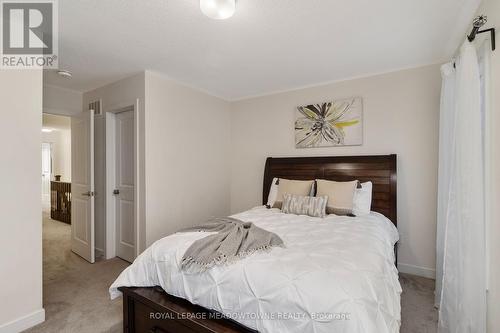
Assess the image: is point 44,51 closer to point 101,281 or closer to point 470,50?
point 101,281

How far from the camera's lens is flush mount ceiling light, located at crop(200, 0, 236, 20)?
1.63 meters

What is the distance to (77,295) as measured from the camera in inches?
99.0

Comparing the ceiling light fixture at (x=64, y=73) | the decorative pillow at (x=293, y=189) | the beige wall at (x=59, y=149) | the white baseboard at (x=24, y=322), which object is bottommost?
the white baseboard at (x=24, y=322)

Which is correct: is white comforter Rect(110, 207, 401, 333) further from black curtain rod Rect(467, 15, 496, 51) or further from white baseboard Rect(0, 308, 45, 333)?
black curtain rod Rect(467, 15, 496, 51)

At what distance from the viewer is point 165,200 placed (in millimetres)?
3188

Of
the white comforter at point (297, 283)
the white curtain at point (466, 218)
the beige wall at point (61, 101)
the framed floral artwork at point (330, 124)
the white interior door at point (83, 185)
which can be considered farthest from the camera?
the beige wall at point (61, 101)

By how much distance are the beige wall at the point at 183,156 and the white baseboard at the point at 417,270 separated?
2647mm

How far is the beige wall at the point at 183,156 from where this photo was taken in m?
3.05

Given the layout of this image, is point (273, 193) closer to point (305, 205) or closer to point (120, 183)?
point (305, 205)

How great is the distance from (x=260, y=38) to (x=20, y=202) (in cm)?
246

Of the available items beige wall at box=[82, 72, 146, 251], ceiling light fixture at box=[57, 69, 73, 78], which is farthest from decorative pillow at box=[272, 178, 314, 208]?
ceiling light fixture at box=[57, 69, 73, 78]

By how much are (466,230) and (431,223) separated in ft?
4.41

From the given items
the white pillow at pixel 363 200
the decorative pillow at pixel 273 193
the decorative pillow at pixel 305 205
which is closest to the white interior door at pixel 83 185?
the decorative pillow at pixel 273 193

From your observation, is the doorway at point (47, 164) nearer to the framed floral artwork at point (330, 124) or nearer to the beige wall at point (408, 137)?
the framed floral artwork at point (330, 124)
